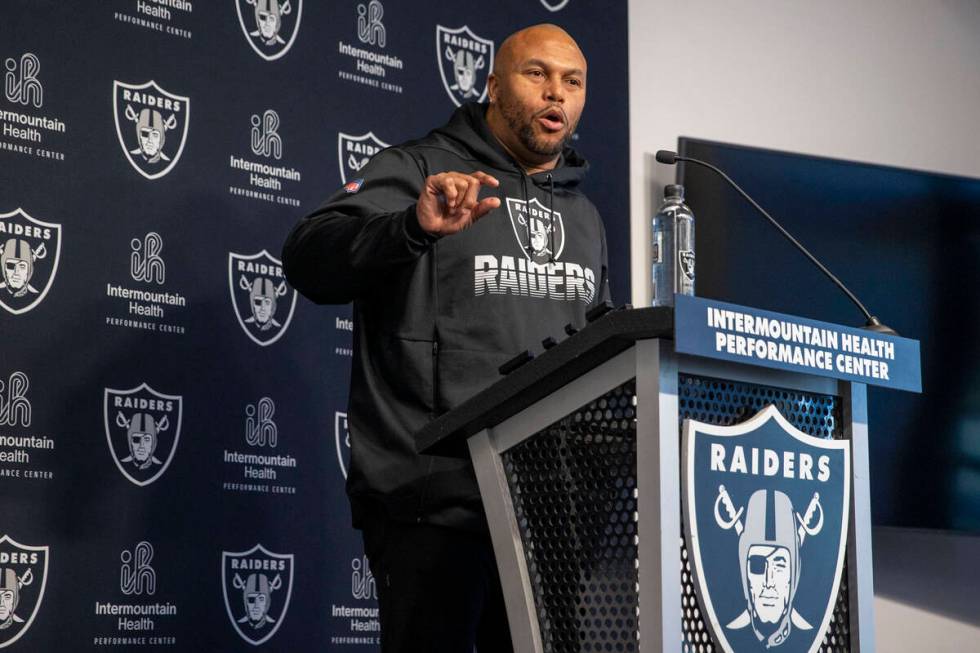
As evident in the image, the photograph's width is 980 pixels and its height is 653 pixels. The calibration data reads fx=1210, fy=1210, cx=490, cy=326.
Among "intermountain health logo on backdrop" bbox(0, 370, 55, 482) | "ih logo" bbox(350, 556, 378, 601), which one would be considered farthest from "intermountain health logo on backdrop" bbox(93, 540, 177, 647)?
"ih logo" bbox(350, 556, 378, 601)

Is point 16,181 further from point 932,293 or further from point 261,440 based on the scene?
point 932,293

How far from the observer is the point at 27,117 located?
288cm

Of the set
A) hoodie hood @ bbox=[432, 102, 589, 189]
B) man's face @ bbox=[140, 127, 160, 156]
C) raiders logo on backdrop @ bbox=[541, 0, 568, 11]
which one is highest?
raiders logo on backdrop @ bbox=[541, 0, 568, 11]

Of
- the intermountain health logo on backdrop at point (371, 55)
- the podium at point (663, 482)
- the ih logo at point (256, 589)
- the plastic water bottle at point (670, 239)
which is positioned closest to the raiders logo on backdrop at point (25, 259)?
the ih logo at point (256, 589)

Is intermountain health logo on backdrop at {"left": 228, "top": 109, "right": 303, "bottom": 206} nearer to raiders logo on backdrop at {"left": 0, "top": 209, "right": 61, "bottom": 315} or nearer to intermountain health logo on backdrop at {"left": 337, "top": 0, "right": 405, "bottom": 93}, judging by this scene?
intermountain health logo on backdrop at {"left": 337, "top": 0, "right": 405, "bottom": 93}

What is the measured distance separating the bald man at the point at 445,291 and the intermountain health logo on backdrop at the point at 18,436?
3.50 ft

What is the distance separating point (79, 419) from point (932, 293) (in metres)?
2.90

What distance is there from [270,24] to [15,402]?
1.26 metres

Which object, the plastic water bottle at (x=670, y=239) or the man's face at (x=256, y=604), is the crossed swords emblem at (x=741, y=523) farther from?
the man's face at (x=256, y=604)

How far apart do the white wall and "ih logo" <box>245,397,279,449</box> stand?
1.36 metres

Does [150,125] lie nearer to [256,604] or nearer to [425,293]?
[256,604]

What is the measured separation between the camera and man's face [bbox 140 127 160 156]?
305cm

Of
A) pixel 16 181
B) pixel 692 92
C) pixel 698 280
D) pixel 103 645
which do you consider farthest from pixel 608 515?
pixel 692 92

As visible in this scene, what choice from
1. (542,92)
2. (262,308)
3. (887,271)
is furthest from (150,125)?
(887,271)
